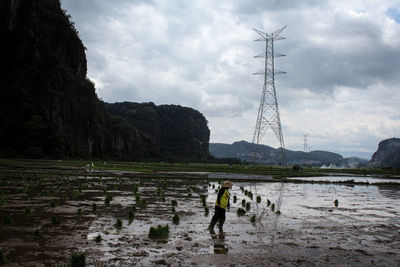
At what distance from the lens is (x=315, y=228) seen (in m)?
13.3

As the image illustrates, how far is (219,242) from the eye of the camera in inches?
414

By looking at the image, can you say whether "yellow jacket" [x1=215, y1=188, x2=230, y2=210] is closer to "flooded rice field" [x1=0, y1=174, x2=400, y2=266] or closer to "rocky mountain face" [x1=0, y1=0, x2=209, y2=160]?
"flooded rice field" [x1=0, y1=174, x2=400, y2=266]

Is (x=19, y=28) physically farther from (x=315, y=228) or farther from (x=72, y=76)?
(x=315, y=228)

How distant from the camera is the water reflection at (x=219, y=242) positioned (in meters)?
9.50

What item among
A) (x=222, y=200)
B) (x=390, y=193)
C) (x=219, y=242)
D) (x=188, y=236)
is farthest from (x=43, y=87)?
(x=219, y=242)

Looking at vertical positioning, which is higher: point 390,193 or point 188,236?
point 188,236

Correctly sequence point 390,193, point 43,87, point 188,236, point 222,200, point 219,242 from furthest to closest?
1. point 43,87
2. point 390,193
3. point 222,200
4. point 188,236
5. point 219,242

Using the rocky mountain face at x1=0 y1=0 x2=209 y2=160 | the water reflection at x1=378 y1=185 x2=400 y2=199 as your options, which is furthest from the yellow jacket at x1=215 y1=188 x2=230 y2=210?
the rocky mountain face at x1=0 y1=0 x2=209 y2=160

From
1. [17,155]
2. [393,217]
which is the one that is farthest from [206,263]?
[17,155]

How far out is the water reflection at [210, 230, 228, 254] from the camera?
950 centimetres

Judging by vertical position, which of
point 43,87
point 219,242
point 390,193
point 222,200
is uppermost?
point 43,87

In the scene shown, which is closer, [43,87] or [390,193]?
[390,193]

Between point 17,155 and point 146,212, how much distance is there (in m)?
71.6

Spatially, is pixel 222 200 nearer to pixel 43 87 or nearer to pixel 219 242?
pixel 219 242
